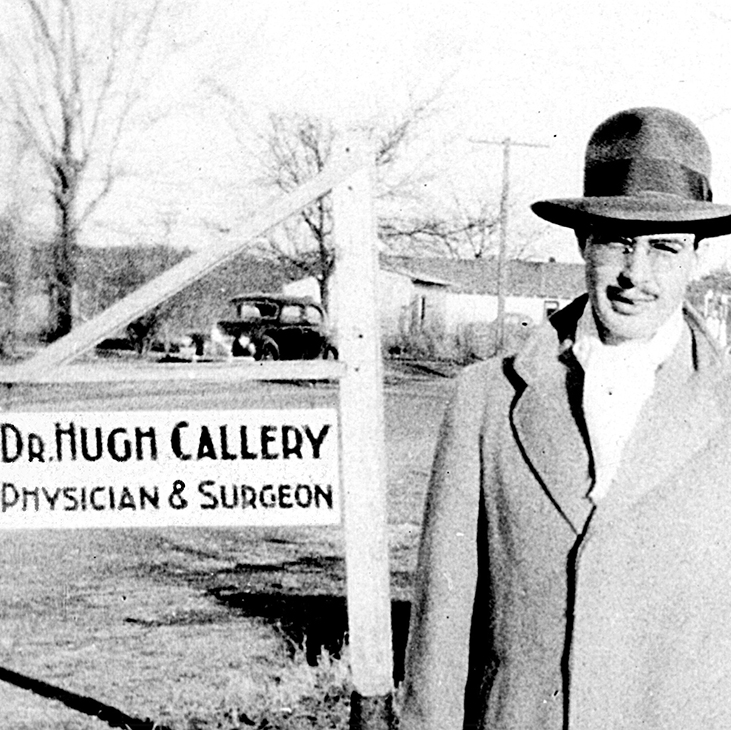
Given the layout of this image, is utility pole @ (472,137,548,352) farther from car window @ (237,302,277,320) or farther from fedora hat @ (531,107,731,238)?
fedora hat @ (531,107,731,238)

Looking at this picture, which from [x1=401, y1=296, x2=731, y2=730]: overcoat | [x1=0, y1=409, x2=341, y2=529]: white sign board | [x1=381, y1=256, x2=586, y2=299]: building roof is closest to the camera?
[x1=401, y1=296, x2=731, y2=730]: overcoat

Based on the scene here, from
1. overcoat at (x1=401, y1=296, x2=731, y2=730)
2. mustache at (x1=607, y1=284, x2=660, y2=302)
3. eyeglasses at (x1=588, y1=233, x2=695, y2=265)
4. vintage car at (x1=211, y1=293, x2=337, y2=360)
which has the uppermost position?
eyeglasses at (x1=588, y1=233, x2=695, y2=265)

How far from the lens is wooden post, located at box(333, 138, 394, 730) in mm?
2057

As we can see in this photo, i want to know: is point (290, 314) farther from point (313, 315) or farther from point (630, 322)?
point (630, 322)

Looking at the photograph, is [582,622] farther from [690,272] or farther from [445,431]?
[690,272]

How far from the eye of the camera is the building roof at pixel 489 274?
2469 mm

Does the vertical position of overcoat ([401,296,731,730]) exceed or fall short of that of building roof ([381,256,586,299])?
it falls short

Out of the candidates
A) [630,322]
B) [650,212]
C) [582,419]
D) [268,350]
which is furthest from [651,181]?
[268,350]

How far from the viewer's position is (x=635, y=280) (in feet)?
4.34

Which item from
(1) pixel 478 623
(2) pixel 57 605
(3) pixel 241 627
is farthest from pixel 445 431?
(2) pixel 57 605

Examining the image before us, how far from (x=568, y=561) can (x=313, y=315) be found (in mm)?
1218

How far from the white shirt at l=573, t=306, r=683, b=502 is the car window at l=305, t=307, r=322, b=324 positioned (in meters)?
1.11

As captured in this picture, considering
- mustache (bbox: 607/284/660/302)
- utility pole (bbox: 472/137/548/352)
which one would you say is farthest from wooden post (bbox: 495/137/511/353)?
mustache (bbox: 607/284/660/302)

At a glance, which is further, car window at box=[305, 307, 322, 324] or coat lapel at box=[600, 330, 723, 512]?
car window at box=[305, 307, 322, 324]
